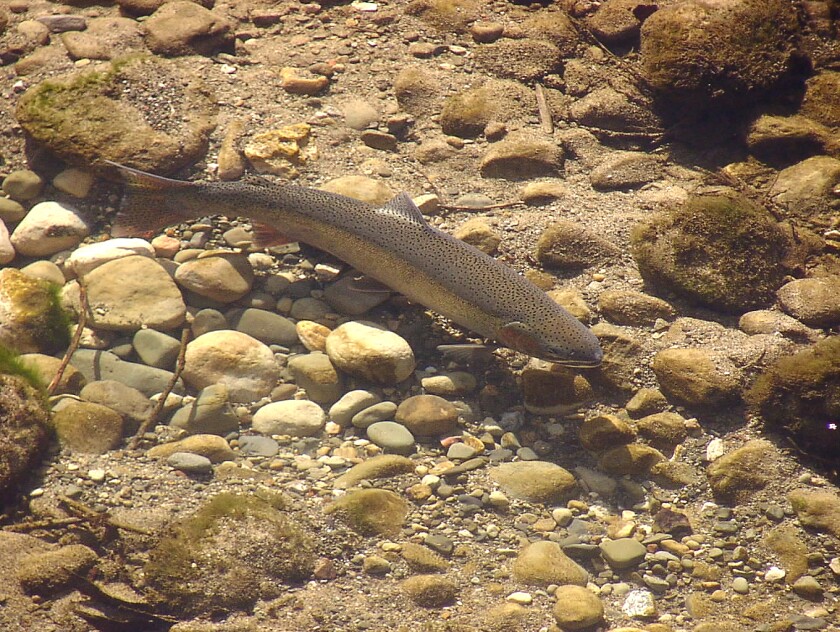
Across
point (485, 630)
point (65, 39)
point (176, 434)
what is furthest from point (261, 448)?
point (65, 39)

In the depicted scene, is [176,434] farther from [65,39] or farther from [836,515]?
[65,39]

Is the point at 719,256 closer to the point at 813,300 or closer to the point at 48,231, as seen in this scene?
the point at 813,300

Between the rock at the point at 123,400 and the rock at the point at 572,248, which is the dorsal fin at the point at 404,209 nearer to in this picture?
the rock at the point at 572,248

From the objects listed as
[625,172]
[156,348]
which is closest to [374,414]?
[156,348]

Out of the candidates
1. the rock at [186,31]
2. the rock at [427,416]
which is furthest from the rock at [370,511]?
the rock at [186,31]

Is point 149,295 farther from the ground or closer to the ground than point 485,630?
farther from the ground

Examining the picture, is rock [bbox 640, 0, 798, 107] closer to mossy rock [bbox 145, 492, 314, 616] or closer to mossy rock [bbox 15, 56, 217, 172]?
mossy rock [bbox 15, 56, 217, 172]

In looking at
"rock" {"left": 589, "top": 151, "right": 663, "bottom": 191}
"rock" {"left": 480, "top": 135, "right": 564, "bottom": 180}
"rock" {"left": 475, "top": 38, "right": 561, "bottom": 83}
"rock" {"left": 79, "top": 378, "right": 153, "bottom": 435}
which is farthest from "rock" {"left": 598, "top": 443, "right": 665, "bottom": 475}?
"rock" {"left": 475, "top": 38, "right": 561, "bottom": 83}
